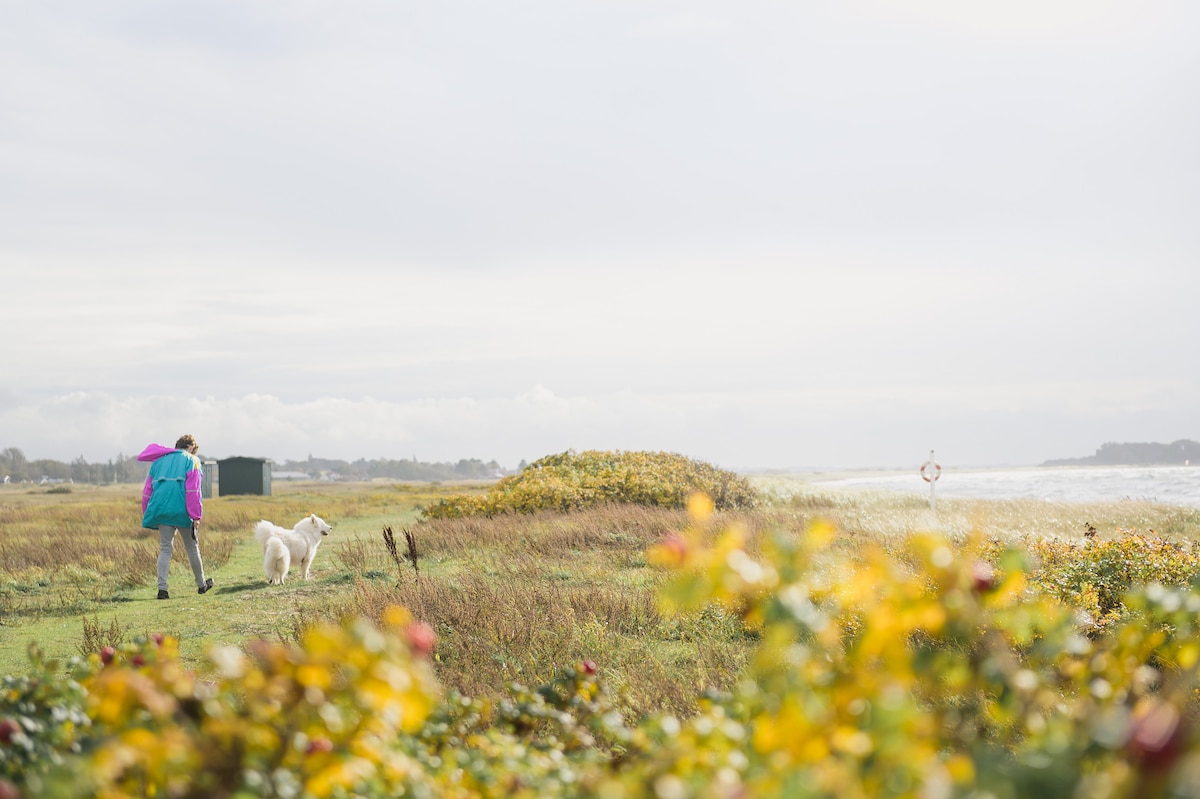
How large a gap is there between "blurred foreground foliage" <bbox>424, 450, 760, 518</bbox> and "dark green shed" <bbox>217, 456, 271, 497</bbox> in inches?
859

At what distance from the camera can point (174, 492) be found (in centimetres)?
1064

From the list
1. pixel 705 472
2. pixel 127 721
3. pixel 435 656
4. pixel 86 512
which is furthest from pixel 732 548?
pixel 86 512

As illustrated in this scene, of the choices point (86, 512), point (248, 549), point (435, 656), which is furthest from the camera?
point (86, 512)

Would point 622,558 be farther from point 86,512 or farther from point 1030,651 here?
point 86,512

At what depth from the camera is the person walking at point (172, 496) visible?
10609 millimetres

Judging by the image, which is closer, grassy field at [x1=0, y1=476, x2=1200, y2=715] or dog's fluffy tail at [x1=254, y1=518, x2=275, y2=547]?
grassy field at [x1=0, y1=476, x2=1200, y2=715]

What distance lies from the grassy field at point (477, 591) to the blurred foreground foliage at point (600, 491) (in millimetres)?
2216

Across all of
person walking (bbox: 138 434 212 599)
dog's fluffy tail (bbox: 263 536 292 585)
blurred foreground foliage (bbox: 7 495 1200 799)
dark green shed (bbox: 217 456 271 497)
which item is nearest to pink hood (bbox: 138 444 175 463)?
person walking (bbox: 138 434 212 599)

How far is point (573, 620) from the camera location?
743 cm

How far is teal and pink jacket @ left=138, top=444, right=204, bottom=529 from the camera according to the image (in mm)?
10609

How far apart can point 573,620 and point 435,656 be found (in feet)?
4.51

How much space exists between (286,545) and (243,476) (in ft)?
108

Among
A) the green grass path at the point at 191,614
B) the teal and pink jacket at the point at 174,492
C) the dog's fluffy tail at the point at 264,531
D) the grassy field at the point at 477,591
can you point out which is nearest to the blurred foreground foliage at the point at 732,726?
the grassy field at the point at 477,591

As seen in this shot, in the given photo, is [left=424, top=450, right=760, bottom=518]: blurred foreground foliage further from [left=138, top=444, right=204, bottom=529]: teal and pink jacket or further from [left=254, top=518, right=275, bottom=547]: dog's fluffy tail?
[left=138, top=444, right=204, bottom=529]: teal and pink jacket
